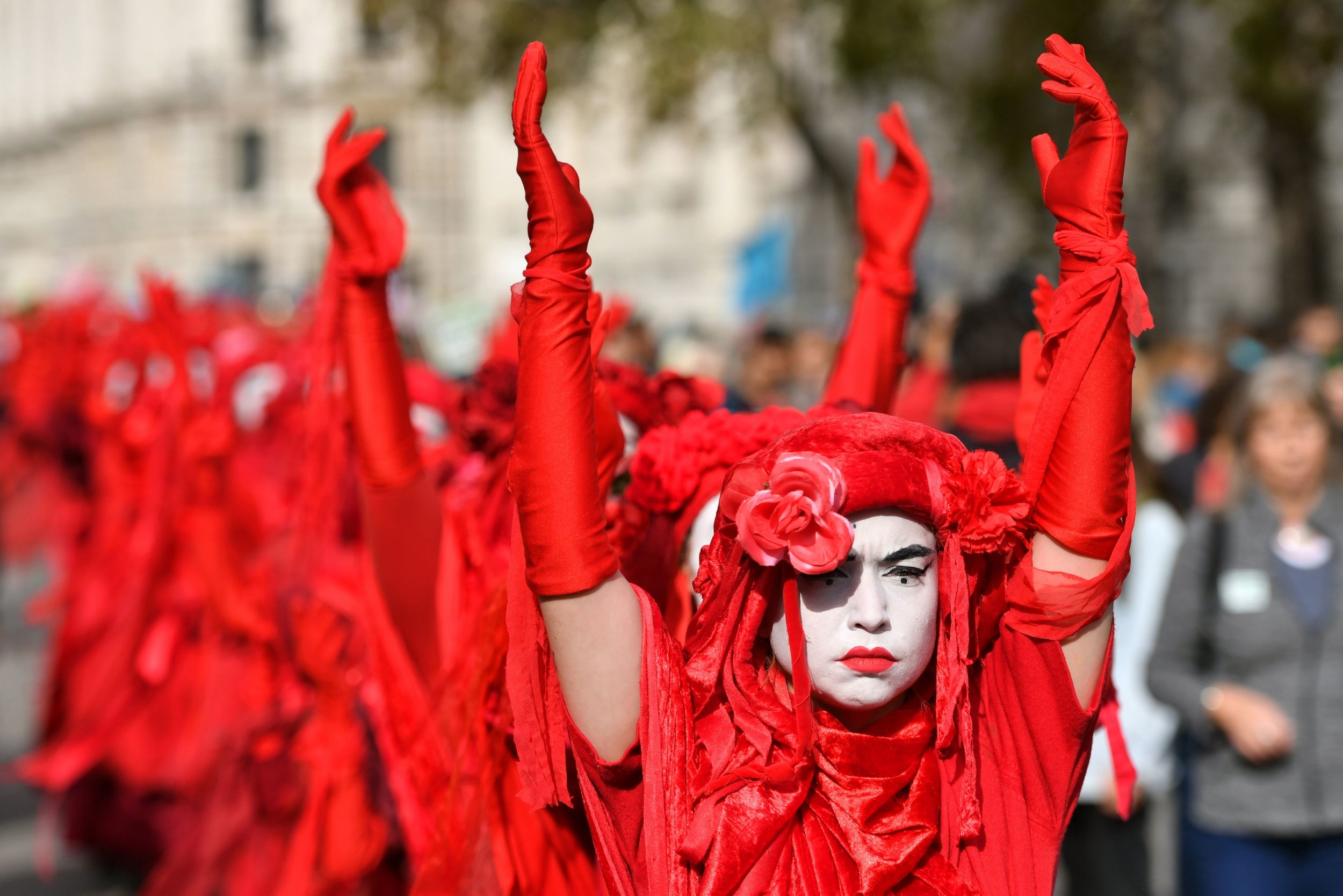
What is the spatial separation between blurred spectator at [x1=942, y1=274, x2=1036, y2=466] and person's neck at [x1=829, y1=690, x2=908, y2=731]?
1740 mm

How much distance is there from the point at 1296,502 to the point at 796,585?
220 cm

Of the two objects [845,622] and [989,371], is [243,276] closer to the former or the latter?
[989,371]

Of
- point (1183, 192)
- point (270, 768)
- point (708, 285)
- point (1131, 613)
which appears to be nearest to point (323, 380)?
point (270, 768)

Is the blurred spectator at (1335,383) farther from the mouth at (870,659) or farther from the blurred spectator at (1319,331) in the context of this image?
the mouth at (870,659)

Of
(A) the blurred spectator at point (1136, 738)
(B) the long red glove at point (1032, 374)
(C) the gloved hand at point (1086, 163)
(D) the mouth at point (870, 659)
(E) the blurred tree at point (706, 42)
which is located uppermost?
(E) the blurred tree at point (706, 42)

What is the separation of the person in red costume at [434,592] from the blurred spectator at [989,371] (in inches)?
52.9

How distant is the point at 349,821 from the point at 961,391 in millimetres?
1804

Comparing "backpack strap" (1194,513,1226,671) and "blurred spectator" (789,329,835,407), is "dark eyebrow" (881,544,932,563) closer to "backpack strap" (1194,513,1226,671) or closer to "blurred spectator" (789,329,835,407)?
"backpack strap" (1194,513,1226,671)

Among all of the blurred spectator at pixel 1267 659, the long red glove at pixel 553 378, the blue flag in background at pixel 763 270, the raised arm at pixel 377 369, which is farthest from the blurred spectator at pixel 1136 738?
the blue flag in background at pixel 763 270

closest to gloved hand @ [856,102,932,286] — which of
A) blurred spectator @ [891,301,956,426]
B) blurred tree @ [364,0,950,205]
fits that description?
blurred spectator @ [891,301,956,426]

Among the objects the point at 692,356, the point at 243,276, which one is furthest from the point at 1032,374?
the point at 243,276

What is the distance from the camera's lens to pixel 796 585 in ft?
6.69

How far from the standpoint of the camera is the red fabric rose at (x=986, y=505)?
79.2 inches

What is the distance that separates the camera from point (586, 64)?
1398 cm
